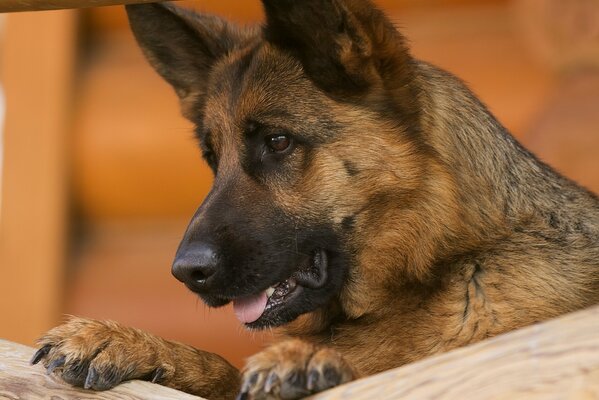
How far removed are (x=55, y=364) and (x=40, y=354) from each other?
0.10m

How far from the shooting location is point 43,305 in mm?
7430

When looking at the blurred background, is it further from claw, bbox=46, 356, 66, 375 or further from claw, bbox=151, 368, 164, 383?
claw, bbox=46, 356, 66, 375

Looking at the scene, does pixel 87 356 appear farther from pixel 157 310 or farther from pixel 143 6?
pixel 157 310

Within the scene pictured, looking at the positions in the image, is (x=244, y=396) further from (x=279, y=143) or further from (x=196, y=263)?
(x=279, y=143)

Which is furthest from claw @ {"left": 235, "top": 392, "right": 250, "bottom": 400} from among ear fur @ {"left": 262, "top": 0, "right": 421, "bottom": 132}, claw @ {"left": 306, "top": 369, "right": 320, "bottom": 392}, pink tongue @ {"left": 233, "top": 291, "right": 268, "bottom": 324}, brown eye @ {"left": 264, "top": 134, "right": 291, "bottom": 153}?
ear fur @ {"left": 262, "top": 0, "right": 421, "bottom": 132}

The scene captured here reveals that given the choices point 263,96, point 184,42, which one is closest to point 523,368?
point 263,96

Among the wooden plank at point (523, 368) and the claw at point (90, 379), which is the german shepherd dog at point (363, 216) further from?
the wooden plank at point (523, 368)

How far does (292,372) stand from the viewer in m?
3.06

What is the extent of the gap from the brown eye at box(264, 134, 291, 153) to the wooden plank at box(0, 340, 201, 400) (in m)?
1.02

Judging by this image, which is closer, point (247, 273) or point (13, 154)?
point (247, 273)

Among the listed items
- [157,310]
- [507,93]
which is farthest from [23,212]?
[507,93]

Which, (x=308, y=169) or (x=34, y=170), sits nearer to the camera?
(x=308, y=169)

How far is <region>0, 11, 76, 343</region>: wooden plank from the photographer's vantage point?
741 cm

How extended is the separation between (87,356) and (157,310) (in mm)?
3995
